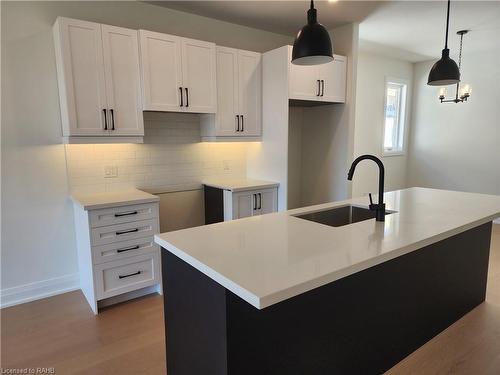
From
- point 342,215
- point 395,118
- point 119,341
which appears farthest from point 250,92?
point 395,118

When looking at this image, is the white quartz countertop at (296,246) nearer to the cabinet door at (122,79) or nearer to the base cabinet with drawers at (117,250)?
the base cabinet with drawers at (117,250)

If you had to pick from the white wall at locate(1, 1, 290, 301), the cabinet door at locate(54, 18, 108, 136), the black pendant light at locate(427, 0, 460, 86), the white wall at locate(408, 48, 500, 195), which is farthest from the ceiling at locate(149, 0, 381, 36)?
the white wall at locate(408, 48, 500, 195)

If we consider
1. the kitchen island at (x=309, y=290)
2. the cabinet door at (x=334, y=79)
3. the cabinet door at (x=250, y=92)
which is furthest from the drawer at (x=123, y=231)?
the cabinet door at (x=334, y=79)

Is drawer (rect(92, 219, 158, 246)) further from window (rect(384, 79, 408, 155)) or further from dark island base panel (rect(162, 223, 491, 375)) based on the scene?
window (rect(384, 79, 408, 155))

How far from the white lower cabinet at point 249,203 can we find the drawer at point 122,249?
795 millimetres

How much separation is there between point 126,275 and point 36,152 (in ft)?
4.23

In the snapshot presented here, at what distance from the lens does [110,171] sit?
310 cm

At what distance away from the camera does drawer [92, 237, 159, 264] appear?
263 centimetres

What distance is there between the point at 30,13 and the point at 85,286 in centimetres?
230

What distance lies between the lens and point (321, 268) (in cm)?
122

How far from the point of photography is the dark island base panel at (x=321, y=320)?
127 cm

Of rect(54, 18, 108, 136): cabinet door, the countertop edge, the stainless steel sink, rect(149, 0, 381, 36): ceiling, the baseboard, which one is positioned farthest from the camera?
rect(149, 0, 381, 36): ceiling

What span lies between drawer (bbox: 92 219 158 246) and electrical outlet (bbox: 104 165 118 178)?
63 centimetres

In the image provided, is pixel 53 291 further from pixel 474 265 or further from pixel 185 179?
pixel 474 265
